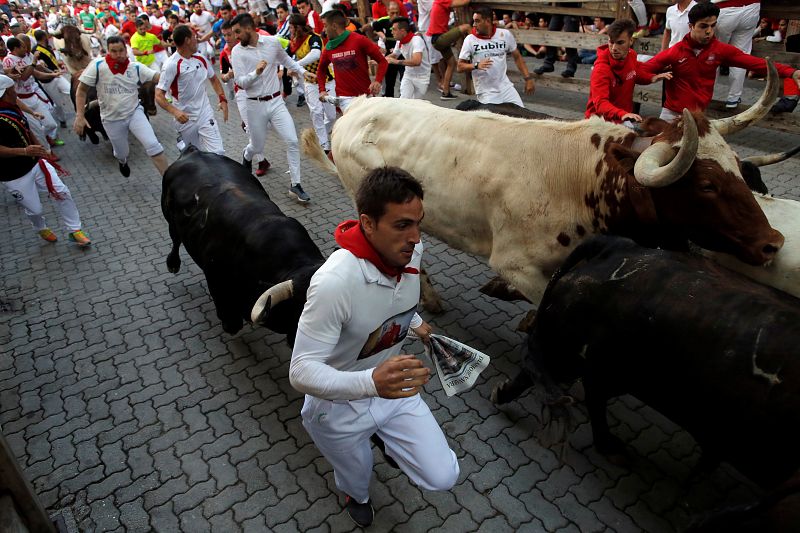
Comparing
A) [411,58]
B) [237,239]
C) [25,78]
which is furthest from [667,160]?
[25,78]

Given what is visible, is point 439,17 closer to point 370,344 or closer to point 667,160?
point 667,160

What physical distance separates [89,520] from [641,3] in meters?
10.1

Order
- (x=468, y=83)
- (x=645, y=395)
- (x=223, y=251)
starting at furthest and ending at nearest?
1. (x=468, y=83)
2. (x=223, y=251)
3. (x=645, y=395)

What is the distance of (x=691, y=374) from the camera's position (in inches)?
114

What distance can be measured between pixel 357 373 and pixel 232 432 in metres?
2.35

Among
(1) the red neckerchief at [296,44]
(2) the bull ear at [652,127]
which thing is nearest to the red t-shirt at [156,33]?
(1) the red neckerchief at [296,44]

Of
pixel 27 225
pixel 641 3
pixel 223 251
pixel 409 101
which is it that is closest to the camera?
pixel 223 251

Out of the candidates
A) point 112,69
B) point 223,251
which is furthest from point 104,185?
point 223,251

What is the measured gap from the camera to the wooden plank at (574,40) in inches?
375

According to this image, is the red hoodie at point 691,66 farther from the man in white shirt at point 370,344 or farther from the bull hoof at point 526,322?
the man in white shirt at point 370,344

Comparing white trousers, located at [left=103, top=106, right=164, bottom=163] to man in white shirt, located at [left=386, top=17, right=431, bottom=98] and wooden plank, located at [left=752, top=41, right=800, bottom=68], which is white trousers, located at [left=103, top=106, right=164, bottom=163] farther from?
wooden plank, located at [left=752, top=41, right=800, bottom=68]

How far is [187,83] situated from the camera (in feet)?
25.5

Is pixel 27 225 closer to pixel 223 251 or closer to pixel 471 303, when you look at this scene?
pixel 223 251

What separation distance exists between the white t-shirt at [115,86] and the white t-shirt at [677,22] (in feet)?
25.3
